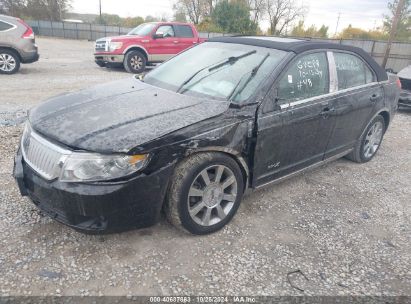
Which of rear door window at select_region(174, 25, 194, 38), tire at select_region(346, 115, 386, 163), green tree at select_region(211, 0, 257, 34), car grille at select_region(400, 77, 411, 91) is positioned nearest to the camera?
tire at select_region(346, 115, 386, 163)

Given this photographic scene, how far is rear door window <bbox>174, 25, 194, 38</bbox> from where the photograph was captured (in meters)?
12.1

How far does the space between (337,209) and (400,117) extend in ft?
17.1

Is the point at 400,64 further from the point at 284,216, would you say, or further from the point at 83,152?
the point at 83,152

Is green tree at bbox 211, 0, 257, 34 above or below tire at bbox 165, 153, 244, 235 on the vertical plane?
above

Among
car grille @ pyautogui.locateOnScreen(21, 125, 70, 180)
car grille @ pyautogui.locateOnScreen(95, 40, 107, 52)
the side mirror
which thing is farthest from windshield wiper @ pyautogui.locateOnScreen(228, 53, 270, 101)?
car grille @ pyautogui.locateOnScreen(95, 40, 107, 52)

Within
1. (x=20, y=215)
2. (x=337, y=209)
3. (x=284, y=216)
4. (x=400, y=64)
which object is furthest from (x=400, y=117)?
(x=400, y=64)

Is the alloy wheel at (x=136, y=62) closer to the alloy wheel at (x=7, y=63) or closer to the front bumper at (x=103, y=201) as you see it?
the alloy wheel at (x=7, y=63)

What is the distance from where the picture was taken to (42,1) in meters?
35.0

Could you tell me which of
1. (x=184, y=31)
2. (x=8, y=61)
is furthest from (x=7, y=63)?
(x=184, y=31)

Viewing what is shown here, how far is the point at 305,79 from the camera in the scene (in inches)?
132

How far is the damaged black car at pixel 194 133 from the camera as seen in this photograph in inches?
91.4

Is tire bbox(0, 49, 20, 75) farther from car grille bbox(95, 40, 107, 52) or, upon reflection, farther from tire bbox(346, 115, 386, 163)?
tire bbox(346, 115, 386, 163)

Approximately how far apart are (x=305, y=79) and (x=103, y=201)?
2303mm

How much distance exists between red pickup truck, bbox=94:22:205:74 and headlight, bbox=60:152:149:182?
9754mm
